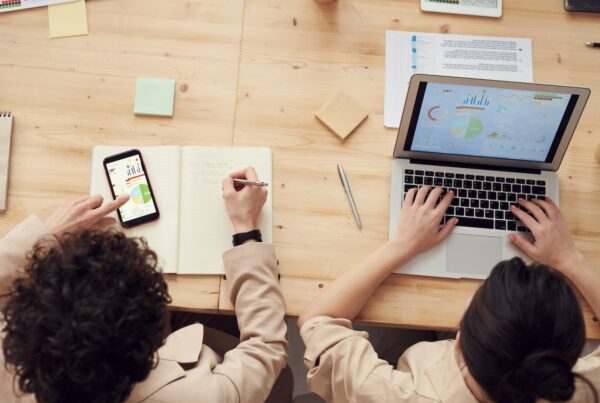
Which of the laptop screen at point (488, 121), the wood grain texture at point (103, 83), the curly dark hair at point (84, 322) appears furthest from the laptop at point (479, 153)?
the curly dark hair at point (84, 322)

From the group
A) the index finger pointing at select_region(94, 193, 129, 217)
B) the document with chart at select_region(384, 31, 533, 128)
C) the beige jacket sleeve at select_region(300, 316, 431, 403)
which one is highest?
the document with chart at select_region(384, 31, 533, 128)

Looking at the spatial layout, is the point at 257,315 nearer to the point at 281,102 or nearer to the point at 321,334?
the point at 321,334

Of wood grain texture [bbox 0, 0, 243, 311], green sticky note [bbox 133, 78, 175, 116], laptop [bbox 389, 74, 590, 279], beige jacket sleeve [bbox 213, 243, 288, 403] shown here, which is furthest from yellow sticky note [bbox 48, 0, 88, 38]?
laptop [bbox 389, 74, 590, 279]

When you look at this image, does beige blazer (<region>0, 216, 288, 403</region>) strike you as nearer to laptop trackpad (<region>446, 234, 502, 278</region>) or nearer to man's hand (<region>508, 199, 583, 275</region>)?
laptop trackpad (<region>446, 234, 502, 278</region>)

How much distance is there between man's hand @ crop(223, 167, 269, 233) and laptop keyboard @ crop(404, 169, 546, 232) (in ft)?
1.02

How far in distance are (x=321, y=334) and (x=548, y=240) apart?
49 centimetres

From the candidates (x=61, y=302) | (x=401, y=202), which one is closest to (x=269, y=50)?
(x=401, y=202)

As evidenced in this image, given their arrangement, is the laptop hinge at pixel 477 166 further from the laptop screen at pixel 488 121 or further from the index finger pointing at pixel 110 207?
the index finger pointing at pixel 110 207

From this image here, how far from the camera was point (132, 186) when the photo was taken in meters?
1.08

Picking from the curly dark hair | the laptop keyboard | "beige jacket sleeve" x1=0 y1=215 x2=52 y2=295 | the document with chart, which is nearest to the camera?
the curly dark hair

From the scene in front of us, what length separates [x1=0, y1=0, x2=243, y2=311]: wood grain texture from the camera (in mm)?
1109

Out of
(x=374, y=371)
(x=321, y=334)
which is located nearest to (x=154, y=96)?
(x=321, y=334)

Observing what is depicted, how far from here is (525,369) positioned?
711 mm

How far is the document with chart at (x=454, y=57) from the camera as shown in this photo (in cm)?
120
